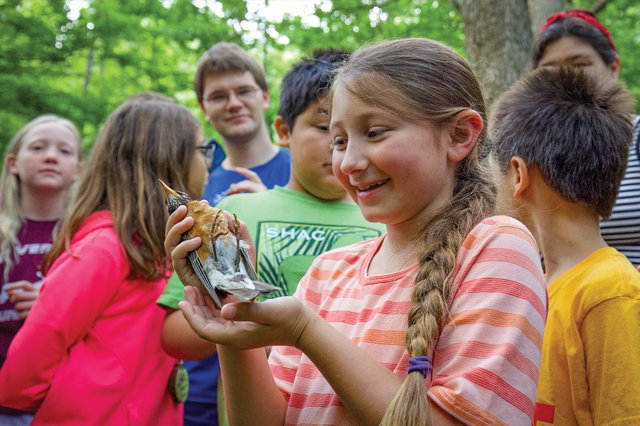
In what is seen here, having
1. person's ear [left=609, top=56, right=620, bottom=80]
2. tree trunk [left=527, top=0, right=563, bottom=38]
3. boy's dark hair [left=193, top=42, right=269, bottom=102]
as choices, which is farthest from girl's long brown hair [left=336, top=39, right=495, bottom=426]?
tree trunk [left=527, top=0, right=563, bottom=38]

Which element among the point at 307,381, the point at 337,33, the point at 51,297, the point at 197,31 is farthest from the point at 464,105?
the point at 197,31

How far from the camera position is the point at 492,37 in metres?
6.50

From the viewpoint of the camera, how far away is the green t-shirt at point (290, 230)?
3.04 m

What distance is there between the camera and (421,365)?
1.62 meters

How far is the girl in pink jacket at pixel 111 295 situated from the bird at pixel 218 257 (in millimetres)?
1432

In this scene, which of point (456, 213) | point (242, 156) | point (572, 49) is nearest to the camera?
point (456, 213)

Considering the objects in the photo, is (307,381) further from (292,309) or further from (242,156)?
(242,156)

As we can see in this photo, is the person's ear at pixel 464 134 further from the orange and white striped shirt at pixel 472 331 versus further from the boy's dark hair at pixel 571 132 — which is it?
the boy's dark hair at pixel 571 132

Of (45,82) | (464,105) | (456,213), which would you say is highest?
(464,105)

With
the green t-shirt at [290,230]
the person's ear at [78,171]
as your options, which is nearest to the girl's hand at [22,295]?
the person's ear at [78,171]

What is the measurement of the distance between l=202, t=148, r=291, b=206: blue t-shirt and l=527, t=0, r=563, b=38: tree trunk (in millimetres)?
3872

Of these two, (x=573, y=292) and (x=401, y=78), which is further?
(x=573, y=292)

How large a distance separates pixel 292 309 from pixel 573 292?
122 centimetres

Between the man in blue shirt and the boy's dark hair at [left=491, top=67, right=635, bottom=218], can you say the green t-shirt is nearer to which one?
the boy's dark hair at [left=491, top=67, right=635, bottom=218]
